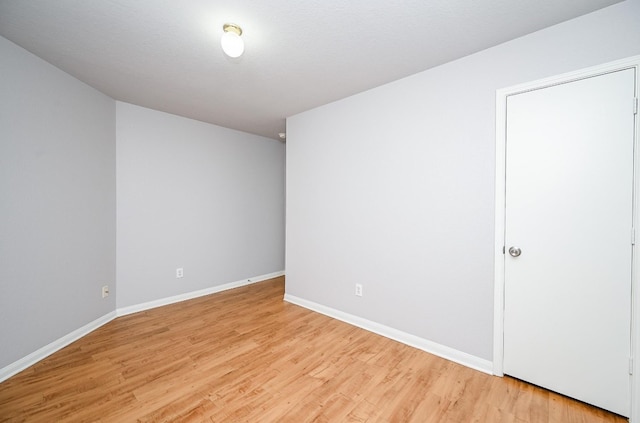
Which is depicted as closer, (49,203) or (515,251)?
(515,251)

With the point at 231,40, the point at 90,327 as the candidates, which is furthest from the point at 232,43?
the point at 90,327

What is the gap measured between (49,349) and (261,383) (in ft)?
6.41

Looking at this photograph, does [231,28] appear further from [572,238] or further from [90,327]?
[90,327]

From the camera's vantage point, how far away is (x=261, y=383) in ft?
6.18

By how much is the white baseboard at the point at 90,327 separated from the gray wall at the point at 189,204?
0.23ft

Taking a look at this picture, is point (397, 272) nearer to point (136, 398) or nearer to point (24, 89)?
point (136, 398)

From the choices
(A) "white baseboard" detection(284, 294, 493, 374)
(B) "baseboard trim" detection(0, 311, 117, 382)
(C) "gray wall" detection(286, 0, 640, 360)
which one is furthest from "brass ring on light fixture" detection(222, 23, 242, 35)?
(B) "baseboard trim" detection(0, 311, 117, 382)

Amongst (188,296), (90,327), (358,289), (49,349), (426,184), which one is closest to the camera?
(49,349)

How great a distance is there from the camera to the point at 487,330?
201 cm

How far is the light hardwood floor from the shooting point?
5.24ft

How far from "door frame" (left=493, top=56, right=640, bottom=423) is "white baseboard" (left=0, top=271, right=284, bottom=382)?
3557 millimetres

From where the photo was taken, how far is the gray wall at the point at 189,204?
3.17 meters

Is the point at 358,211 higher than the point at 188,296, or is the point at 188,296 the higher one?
the point at 358,211

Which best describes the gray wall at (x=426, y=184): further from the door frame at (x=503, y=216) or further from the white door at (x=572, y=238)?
the white door at (x=572, y=238)
